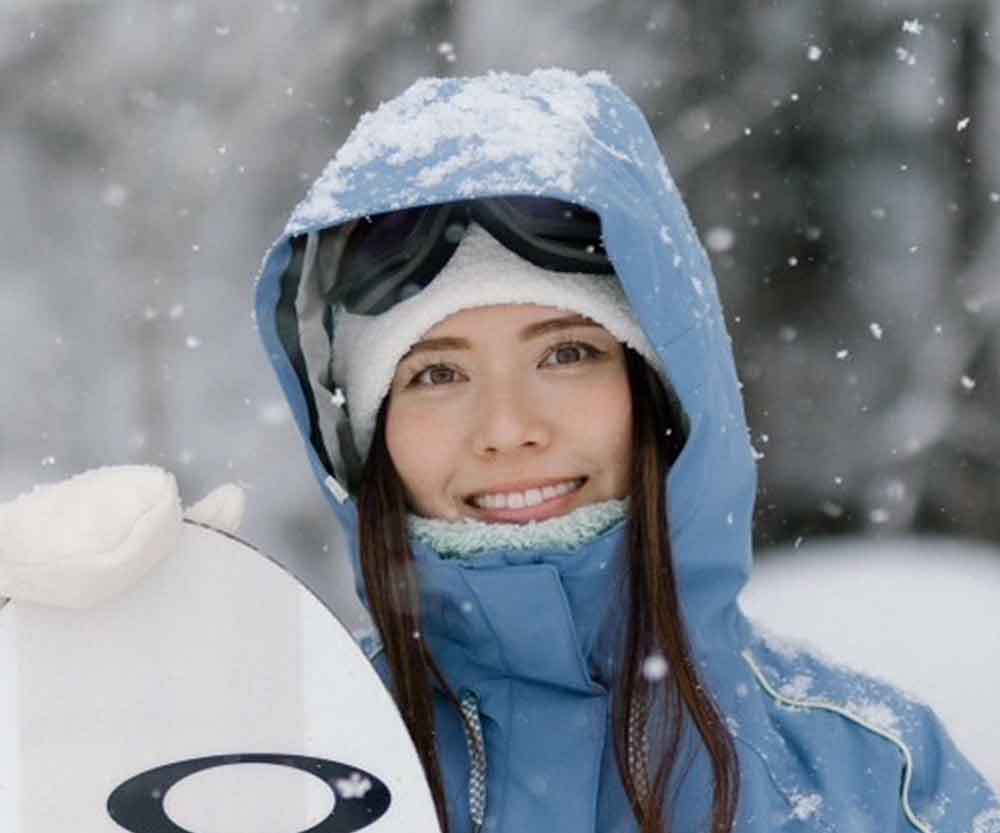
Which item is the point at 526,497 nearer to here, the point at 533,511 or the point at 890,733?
the point at 533,511

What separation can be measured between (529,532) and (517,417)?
138 millimetres

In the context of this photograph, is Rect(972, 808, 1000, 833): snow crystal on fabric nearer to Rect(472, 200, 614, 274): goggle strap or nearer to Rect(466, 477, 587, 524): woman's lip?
Rect(466, 477, 587, 524): woman's lip

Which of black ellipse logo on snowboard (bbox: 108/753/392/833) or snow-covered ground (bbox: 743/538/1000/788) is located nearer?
black ellipse logo on snowboard (bbox: 108/753/392/833)

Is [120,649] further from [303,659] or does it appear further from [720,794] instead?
[720,794]

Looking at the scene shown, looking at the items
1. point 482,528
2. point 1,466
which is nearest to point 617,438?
point 482,528

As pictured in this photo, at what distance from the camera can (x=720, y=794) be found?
183 cm

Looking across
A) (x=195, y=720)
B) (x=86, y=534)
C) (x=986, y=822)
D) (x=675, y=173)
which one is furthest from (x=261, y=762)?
(x=675, y=173)

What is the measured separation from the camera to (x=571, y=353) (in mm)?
1950

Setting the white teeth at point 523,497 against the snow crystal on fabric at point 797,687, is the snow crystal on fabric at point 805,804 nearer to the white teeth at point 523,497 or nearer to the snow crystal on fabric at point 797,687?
the snow crystal on fabric at point 797,687

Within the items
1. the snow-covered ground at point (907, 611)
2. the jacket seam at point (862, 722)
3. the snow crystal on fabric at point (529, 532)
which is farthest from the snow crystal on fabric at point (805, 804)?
the snow-covered ground at point (907, 611)

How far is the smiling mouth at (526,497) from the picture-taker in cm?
190

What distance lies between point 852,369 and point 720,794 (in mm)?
4013

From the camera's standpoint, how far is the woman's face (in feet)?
6.17

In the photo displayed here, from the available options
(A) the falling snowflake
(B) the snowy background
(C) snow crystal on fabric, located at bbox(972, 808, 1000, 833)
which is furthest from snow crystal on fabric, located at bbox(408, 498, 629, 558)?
(B) the snowy background
